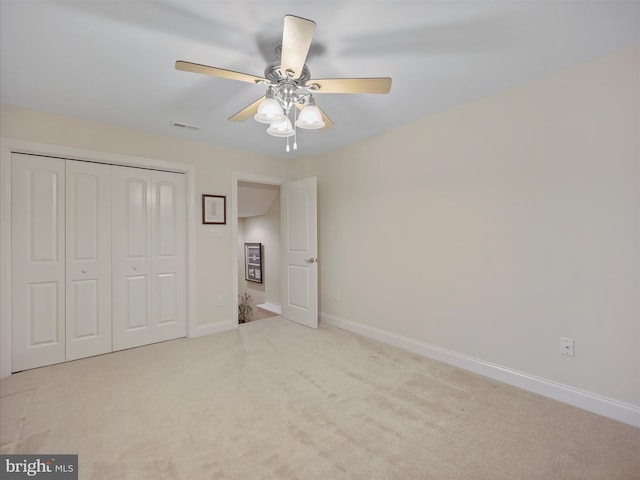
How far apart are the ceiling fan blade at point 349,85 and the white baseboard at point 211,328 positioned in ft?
9.66

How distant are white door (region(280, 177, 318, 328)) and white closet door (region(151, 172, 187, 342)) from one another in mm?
1348

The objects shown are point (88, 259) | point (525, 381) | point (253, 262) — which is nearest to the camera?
point (525, 381)

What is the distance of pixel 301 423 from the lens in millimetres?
1872

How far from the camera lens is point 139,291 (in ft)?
10.6

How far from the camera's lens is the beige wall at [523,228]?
1891 millimetres

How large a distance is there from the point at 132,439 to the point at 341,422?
1.23m

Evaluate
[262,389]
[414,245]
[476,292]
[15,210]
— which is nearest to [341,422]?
[262,389]

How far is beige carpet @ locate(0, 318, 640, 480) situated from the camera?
59.9 inches

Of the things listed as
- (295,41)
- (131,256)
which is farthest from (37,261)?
(295,41)

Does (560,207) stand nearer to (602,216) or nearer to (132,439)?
(602,216)

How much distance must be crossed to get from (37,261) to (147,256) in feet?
2.87

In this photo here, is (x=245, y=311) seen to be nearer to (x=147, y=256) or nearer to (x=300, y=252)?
(x=300, y=252)

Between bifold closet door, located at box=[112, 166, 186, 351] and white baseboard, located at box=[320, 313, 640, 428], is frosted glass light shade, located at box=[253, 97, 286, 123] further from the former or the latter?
white baseboard, located at box=[320, 313, 640, 428]

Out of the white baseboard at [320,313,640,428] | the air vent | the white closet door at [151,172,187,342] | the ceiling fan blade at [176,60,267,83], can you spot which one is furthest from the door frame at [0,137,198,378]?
the white baseboard at [320,313,640,428]
